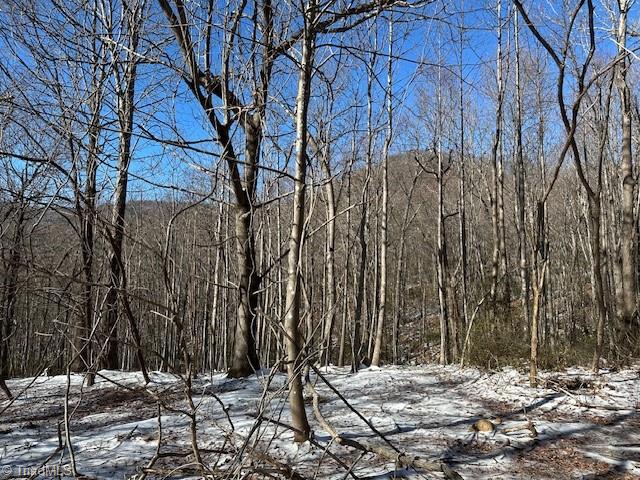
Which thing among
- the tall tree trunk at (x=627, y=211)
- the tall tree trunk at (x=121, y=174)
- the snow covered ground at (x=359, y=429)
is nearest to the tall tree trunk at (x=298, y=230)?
the snow covered ground at (x=359, y=429)

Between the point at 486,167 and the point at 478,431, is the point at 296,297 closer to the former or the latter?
the point at 478,431

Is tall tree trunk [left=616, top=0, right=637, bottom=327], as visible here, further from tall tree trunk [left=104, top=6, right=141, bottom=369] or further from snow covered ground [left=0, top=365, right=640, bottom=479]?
tall tree trunk [left=104, top=6, right=141, bottom=369]

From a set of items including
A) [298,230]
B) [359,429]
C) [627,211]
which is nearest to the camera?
[298,230]

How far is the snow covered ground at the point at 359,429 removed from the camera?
2918 millimetres

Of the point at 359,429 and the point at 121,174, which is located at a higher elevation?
the point at 121,174

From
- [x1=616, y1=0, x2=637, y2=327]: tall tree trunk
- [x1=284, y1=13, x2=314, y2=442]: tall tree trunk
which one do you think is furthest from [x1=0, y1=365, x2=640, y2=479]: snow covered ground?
[x1=616, y1=0, x2=637, y2=327]: tall tree trunk

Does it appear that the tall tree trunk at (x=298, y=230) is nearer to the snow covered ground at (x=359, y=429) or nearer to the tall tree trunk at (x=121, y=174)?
the snow covered ground at (x=359, y=429)

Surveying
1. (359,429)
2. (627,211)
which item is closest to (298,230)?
(359,429)

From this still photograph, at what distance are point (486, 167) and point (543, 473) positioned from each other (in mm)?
12378

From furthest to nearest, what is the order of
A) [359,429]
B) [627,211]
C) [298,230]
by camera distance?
[627,211], [359,429], [298,230]

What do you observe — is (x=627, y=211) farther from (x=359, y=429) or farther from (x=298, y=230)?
(x=298, y=230)

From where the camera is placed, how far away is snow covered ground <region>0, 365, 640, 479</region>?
292 centimetres

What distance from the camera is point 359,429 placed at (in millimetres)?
3879

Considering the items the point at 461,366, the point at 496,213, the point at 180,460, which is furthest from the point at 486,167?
the point at 180,460
